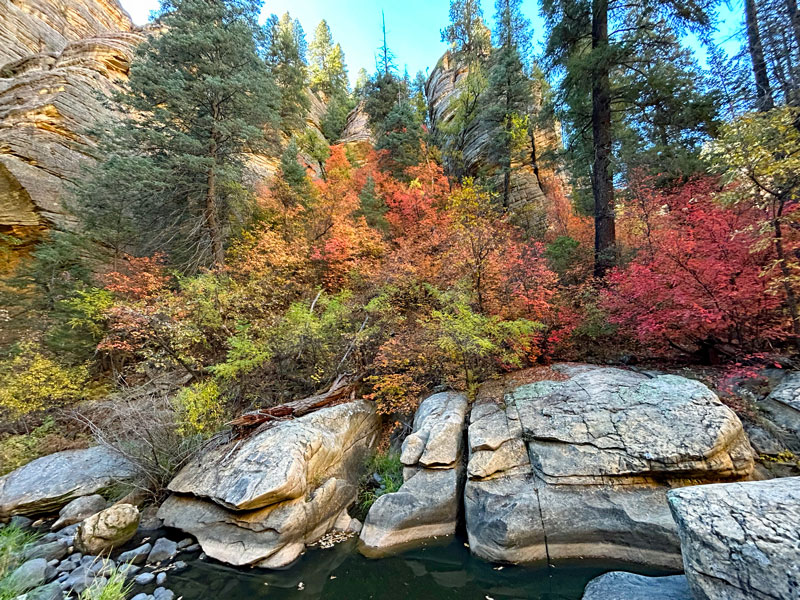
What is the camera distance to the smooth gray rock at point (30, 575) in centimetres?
361

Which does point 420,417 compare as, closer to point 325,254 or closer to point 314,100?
point 325,254

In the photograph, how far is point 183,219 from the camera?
10047 millimetres

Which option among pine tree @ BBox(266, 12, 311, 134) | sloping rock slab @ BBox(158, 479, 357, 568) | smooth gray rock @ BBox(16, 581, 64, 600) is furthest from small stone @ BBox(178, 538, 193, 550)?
pine tree @ BBox(266, 12, 311, 134)

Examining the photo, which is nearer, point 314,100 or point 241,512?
point 241,512

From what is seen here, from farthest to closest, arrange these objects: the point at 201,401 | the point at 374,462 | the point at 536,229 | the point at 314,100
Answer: the point at 314,100
the point at 536,229
the point at 374,462
the point at 201,401

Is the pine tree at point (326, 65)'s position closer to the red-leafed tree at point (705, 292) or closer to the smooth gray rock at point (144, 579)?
the red-leafed tree at point (705, 292)

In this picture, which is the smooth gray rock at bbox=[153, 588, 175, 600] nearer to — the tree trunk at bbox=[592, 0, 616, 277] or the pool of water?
the pool of water

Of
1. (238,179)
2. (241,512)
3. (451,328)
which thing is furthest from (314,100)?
(241,512)

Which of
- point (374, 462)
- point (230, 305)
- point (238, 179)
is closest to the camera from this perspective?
point (374, 462)

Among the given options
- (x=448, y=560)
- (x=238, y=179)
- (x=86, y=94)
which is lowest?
(x=448, y=560)

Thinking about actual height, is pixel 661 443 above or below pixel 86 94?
below

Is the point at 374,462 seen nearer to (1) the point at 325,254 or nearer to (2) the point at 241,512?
(2) the point at 241,512

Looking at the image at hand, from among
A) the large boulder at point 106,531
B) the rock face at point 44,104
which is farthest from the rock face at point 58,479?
the rock face at point 44,104

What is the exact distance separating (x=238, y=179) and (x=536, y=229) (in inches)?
492
